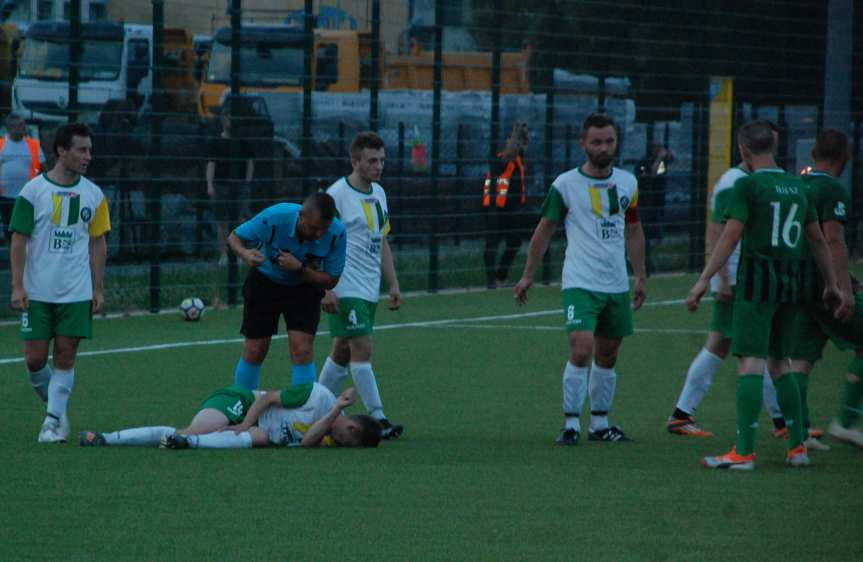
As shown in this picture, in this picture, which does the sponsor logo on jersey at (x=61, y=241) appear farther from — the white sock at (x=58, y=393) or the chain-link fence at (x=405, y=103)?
the chain-link fence at (x=405, y=103)

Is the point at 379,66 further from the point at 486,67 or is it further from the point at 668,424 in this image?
the point at 668,424

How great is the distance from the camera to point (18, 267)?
32.4ft

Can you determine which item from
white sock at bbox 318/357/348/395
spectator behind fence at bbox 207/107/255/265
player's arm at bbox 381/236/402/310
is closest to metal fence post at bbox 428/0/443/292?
spectator behind fence at bbox 207/107/255/265

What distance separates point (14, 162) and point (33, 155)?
0.77 ft

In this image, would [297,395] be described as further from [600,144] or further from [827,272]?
[827,272]

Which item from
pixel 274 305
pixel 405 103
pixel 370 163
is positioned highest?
pixel 405 103

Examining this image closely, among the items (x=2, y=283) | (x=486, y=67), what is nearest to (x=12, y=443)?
(x=2, y=283)

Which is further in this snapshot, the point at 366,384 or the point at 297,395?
the point at 366,384

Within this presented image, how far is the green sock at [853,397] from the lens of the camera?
33.4 feet

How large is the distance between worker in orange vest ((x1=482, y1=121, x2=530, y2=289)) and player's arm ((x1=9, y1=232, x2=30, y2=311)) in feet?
42.7

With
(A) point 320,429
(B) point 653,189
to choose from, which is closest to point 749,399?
(A) point 320,429

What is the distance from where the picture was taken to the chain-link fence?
18.6 metres

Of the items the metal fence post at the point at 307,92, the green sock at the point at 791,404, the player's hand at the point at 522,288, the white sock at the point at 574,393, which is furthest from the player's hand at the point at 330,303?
the metal fence post at the point at 307,92

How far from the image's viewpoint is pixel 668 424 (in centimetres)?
1075
